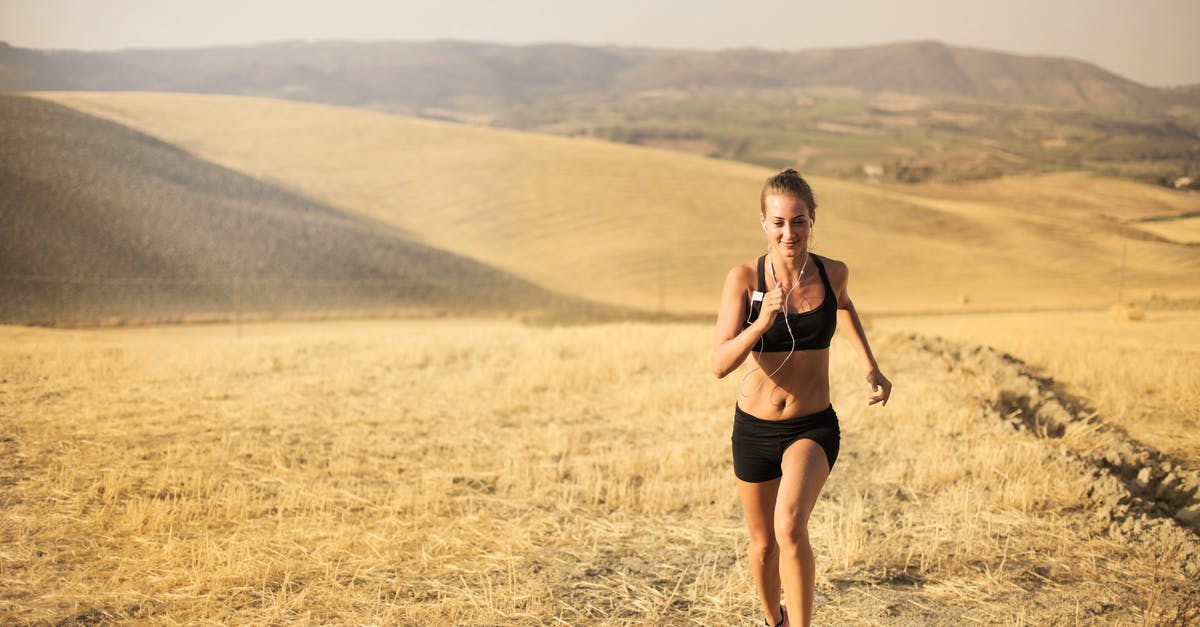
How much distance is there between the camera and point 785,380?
3.88 meters

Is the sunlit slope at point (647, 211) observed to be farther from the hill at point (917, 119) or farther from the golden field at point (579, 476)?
the golden field at point (579, 476)

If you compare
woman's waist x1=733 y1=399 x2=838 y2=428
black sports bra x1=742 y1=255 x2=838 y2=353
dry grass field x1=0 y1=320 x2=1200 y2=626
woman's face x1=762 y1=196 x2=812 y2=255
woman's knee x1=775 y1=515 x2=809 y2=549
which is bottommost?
dry grass field x1=0 y1=320 x2=1200 y2=626

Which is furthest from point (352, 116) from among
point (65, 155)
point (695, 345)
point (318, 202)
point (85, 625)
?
point (85, 625)

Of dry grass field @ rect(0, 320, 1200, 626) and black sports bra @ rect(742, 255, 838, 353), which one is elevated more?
black sports bra @ rect(742, 255, 838, 353)

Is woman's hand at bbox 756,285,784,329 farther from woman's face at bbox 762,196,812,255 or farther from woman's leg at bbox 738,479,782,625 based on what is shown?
woman's leg at bbox 738,479,782,625

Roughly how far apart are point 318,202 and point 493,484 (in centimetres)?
3611

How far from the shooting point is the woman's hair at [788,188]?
3709 millimetres

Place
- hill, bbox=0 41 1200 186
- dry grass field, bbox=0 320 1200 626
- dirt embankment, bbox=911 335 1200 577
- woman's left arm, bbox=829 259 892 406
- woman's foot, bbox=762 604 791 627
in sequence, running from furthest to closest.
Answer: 1. hill, bbox=0 41 1200 186
2. dirt embankment, bbox=911 335 1200 577
3. dry grass field, bbox=0 320 1200 626
4. woman's foot, bbox=762 604 791 627
5. woman's left arm, bbox=829 259 892 406

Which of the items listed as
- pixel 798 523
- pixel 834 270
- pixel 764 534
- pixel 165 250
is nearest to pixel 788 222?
pixel 834 270

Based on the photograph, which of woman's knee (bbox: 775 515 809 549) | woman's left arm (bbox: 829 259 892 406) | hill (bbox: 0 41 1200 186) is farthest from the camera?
hill (bbox: 0 41 1200 186)

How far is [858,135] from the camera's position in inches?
2707

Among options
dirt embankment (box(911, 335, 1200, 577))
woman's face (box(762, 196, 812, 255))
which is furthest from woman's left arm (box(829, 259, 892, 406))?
dirt embankment (box(911, 335, 1200, 577))

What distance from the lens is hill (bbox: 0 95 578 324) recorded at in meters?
23.2

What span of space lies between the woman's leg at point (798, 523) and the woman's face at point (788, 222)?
851mm
